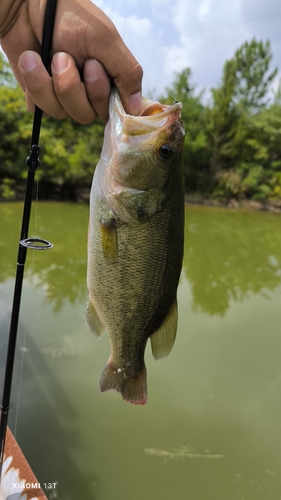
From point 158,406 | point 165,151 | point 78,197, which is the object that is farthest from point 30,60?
point 78,197

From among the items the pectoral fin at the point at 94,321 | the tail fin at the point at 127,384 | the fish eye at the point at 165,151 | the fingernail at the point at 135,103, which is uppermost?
the fingernail at the point at 135,103

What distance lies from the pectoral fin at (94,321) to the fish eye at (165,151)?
23.1 inches

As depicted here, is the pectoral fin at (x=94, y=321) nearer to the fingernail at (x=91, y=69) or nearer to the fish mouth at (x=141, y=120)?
the fish mouth at (x=141, y=120)

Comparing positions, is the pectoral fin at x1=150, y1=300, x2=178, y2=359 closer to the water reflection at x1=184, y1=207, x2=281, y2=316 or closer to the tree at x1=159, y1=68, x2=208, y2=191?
the water reflection at x1=184, y1=207, x2=281, y2=316

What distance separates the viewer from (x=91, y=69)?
1.02 m

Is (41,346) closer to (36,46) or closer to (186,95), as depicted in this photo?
(36,46)

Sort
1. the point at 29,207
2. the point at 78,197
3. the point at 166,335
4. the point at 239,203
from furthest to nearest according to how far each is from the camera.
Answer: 1. the point at 239,203
2. the point at 78,197
3. the point at 29,207
4. the point at 166,335

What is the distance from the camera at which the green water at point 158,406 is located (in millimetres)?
2631

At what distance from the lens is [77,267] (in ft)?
21.6

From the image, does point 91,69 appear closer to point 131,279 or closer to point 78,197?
point 131,279

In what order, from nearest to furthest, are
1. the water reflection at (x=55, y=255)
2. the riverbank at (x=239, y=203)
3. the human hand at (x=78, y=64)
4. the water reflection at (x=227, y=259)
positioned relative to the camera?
the human hand at (x=78, y=64), the water reflection at (x=55, y=255), the water reflection at (x=227, y=259), the riverbank at (x=239, y=203)

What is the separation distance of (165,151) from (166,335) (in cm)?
64

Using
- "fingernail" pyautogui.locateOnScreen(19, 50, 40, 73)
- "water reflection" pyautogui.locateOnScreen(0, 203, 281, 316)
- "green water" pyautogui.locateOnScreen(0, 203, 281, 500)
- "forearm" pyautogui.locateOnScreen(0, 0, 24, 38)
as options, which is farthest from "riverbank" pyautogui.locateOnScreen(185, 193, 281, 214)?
"fingernail" pyautogui.locateOnScreen(19, 50, 40, 73)

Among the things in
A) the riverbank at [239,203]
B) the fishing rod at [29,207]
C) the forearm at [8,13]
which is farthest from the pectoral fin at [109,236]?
the riverbank at [239,203]
